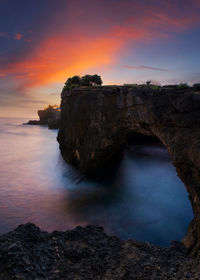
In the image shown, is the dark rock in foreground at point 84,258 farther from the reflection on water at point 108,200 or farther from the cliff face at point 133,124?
the reflection on water at point 108,200

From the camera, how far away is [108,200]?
12117mm

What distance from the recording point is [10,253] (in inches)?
156

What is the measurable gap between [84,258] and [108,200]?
7807 millimetres

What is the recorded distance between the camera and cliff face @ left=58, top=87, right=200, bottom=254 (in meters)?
6.49

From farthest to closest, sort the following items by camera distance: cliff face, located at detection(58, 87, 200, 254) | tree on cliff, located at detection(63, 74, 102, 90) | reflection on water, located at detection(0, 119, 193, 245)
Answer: tree on cliff, located at detection(63, 74, 102, 90) → reflection on water, located at detection(0, 119, 193, 245) → cliff face, located at detection(58, 87, 200, 254)

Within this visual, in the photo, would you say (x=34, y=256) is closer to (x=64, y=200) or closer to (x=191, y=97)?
(x=191, y=97)

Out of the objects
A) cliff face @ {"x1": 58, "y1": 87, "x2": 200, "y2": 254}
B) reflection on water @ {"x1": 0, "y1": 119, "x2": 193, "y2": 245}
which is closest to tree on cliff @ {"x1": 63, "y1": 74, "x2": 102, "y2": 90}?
cliff face @ {"x1": 58, "y1": 87, "x2": 200, "y2": 254}

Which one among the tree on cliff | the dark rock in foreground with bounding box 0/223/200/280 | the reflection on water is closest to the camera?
the dark rock in foreground with bounding box 0/223/200/280

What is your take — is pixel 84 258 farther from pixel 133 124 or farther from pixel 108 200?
pixel 133 124

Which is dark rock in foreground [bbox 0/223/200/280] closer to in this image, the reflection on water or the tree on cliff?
the reflection on water

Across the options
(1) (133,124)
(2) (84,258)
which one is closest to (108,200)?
(1) (133,124)

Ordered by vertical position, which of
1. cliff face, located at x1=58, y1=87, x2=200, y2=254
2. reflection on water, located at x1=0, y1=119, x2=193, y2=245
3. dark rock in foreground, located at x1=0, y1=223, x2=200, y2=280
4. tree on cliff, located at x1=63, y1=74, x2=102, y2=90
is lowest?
reflection on water, located at x1=0, y1=119, x2=193, y2=245

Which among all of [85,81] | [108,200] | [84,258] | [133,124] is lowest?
[108,200]

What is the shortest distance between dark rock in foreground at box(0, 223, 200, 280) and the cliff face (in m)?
1.87
